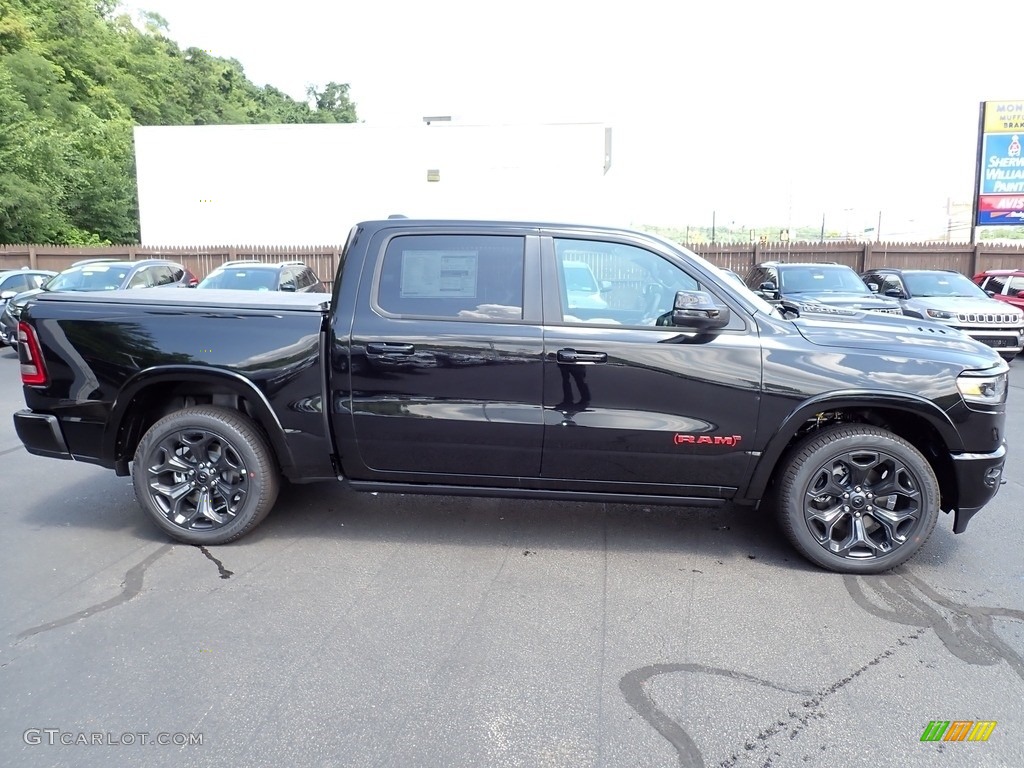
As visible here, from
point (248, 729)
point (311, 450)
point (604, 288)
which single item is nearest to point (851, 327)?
point (604, 288)

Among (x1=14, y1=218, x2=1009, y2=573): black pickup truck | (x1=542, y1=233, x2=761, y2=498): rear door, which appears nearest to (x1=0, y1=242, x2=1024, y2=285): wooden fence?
(x1=14, y1=218, x2=1009, y2=573): black pickup truck

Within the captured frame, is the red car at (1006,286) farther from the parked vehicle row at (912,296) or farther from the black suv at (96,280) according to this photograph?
the black suv at (96,280)

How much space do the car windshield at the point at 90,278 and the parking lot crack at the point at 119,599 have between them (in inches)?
400

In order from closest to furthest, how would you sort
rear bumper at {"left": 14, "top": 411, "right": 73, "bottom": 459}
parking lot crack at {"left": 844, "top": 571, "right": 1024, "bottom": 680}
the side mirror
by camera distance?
parking lot crack at {"left": 844, "top": 571, "right": 1024, "bottom": 680}, the side mirror, rear bumper at {"left": 14, "top": 411, "right": 73, "bottom": 459}

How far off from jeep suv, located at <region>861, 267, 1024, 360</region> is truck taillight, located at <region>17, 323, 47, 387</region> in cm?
1186

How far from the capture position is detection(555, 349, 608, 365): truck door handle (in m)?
3.86

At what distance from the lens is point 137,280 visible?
1307cm

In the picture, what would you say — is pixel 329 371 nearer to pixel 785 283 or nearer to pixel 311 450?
pixel 311 450

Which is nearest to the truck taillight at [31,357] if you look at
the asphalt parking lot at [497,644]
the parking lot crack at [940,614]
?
the asphalt parking lot at [497,644]

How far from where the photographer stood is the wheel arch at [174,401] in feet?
13.6

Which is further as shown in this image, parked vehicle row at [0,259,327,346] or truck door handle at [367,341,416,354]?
parked vehicle row at [0,259,327,346]

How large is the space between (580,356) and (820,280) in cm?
1019

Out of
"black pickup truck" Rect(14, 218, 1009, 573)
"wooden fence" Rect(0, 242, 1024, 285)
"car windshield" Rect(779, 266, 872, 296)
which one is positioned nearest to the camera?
"black pickup truck" Rect(14, 218, 1009, 573)

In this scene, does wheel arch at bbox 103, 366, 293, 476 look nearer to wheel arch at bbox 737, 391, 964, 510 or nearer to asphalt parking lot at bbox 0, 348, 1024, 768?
asphalt parking lot at bbox 0, 348, 1024, 768
